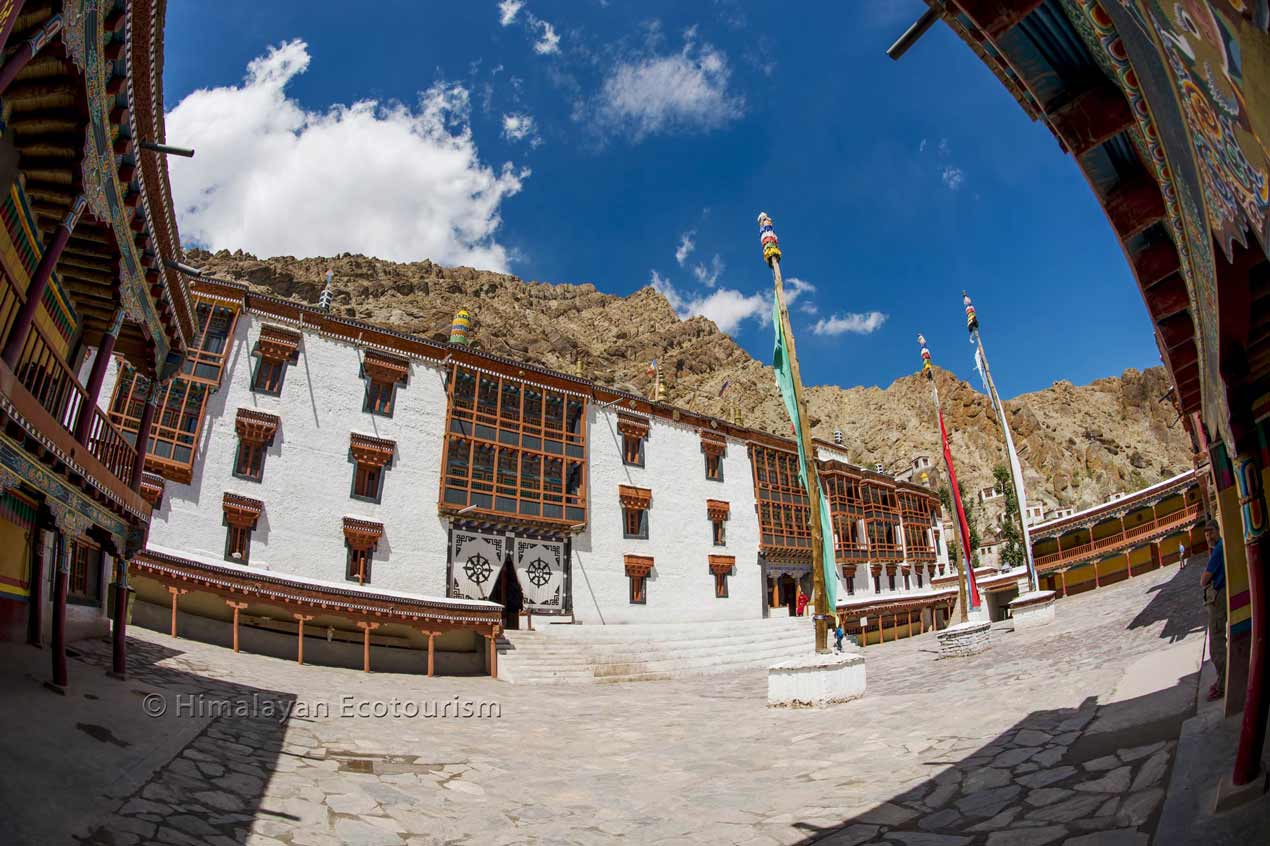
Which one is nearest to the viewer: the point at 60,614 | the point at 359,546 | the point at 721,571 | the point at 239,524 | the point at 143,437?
the point at 60,614

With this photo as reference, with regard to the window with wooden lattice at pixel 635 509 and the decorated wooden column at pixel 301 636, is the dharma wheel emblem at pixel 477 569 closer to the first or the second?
the window with wooden lattice at pixel 635 509

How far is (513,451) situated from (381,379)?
5.68 m

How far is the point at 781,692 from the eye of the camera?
38.5 ft

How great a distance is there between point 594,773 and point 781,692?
4.72 metres

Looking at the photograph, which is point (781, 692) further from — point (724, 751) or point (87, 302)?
point (87, 302)

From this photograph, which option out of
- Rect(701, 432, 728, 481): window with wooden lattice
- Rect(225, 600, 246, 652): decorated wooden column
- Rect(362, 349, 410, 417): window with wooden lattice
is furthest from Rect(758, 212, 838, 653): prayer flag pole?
Rect(701, 432, 728, 481): window with wooden lattice

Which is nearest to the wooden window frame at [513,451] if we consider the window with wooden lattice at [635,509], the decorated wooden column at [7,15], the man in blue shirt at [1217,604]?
the window with wooden lattice at [635,509]

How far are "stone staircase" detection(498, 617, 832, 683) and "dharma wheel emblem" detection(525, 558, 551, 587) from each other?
1.82m

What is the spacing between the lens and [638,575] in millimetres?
28859

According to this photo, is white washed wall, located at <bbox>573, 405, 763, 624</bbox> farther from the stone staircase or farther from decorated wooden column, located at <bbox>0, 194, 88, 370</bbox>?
decorated wooden column, located at <bbox>0, 194, 88, 370</bbox>

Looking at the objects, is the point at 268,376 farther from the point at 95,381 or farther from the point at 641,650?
the point at 641,650

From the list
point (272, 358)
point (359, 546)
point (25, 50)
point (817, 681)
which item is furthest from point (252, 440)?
point (817, 681)

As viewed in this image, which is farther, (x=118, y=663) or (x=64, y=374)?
(x=118, y=663)

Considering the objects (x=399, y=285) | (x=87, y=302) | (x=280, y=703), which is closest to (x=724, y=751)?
(x=280, y=703)
